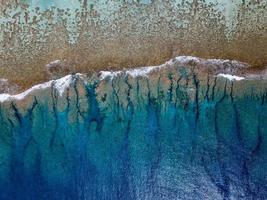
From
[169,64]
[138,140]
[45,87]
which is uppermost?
[169,64]

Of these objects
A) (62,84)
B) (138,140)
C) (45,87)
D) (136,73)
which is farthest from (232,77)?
(45,87)

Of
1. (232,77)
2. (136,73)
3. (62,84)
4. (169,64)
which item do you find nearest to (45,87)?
(62,84)

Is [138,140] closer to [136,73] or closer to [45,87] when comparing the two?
[136,73]

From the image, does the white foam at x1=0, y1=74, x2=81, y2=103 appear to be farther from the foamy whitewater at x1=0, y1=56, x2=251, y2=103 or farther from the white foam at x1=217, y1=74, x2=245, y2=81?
the white foam at x1=217, y1=74, x2=245, y2=81

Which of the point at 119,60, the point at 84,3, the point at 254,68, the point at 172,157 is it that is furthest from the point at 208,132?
the point at 84,3

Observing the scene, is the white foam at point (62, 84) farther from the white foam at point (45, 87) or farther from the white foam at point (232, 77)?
the white foam at point (232, 77)

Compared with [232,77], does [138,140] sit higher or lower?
lower

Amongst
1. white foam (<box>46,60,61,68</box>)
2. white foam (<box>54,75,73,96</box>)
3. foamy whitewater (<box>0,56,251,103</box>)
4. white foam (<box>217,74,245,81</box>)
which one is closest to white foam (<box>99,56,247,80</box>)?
foamy whitewater (<box>0,56,251,103</box>)

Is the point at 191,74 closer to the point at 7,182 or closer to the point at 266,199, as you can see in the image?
the point at 266,199
